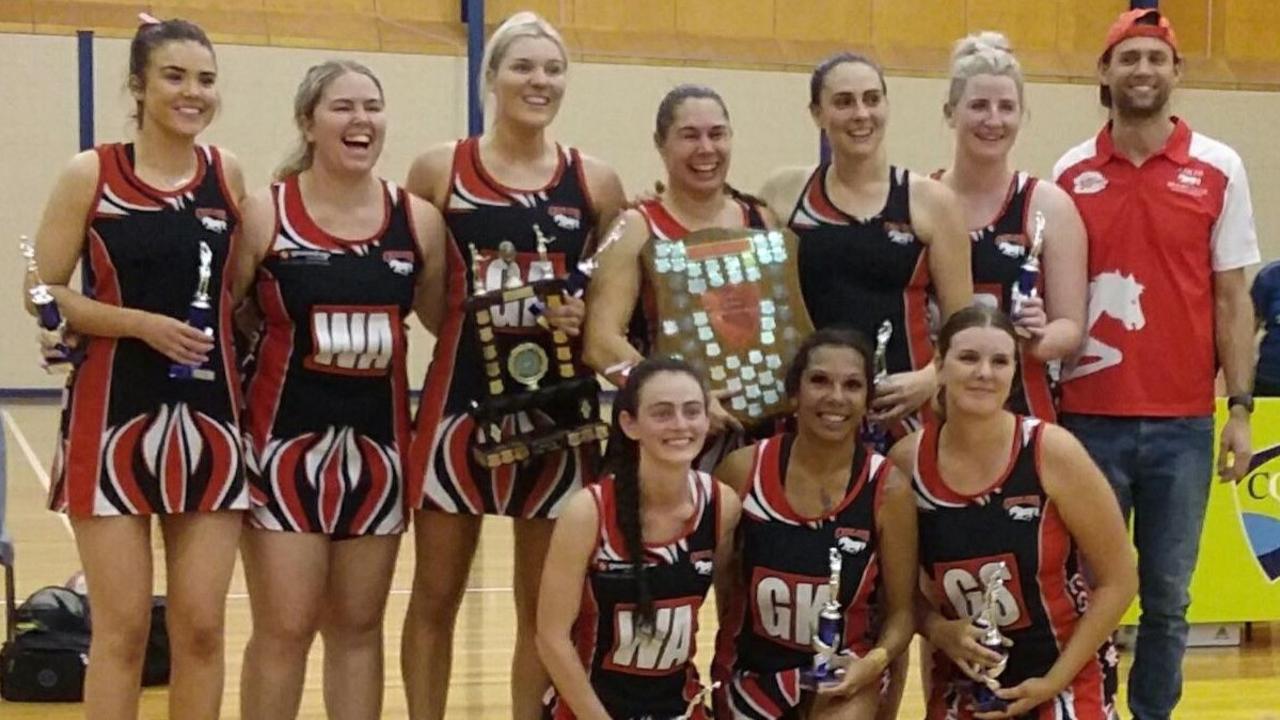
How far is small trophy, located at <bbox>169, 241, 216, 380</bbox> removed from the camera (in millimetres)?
3279

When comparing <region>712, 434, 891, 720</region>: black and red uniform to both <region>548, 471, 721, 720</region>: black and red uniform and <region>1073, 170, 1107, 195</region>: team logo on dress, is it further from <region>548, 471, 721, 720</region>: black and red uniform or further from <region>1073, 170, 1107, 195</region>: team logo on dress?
<region>1073, 170, 1107, 195</region>: team logo on dress

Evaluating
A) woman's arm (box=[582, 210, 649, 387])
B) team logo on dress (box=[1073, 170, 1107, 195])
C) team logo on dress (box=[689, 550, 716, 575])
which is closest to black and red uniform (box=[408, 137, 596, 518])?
woman's arm (box=[582, 210, 649, 387])

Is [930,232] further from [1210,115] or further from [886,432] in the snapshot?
[1210,115]

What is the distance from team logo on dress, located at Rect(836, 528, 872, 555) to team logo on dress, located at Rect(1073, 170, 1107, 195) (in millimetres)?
1027

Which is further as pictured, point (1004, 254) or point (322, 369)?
point (1004, 254)

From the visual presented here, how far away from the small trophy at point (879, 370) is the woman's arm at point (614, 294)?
1.67ft

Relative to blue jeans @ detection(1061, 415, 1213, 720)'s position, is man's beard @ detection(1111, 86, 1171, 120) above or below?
above

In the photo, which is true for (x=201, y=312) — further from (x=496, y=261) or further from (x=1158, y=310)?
(x=1158, y=310)

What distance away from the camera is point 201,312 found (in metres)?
3.27

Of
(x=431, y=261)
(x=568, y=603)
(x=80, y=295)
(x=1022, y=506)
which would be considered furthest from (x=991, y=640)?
(x=80, y=295)

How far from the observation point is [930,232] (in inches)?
137

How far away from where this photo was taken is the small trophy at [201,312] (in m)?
3.28

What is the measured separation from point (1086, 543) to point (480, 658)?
8.31ft

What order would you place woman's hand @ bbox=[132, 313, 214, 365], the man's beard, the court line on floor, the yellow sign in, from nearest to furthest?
woman's hand @ bbox=[132, 313, 214, 365], the man's beard, the yellow sign, the court line on floor
